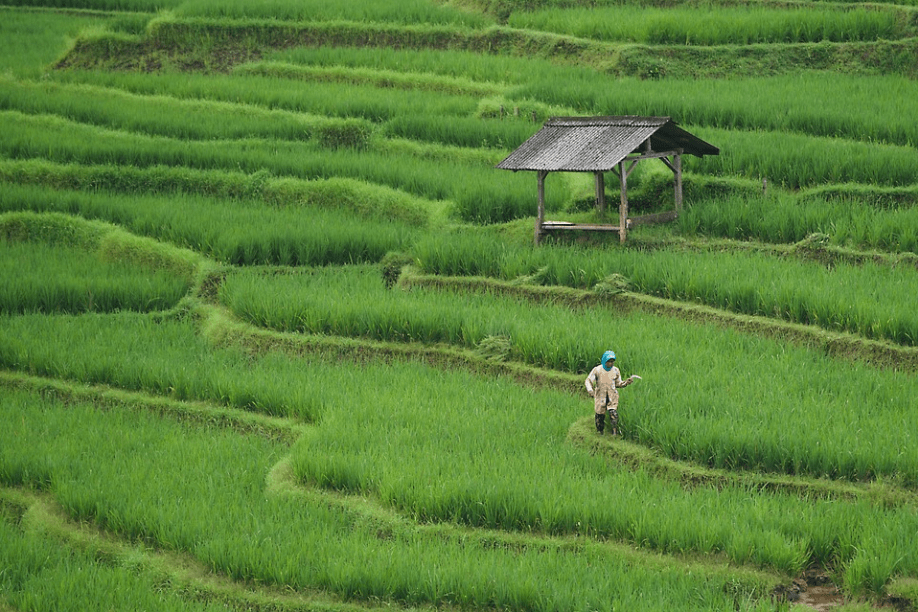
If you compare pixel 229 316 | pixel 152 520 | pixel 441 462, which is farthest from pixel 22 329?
pixel 441 462

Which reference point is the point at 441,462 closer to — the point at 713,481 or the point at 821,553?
the point at 713,481

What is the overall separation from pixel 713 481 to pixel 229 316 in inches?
202

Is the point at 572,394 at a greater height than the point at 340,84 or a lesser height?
lesser

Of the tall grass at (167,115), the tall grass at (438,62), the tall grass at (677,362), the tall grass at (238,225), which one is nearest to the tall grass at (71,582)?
the tall grass at (677,362)

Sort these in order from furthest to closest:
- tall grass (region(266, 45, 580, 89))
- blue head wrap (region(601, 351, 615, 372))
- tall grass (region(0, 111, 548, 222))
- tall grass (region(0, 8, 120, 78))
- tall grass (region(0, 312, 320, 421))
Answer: tall grass (region(0, 8, 120, 78)), tall grass (region(266, 45, 580, 89)), tall grass (region(0, 111, 548, 222)), tall grass (region(0, 312, 320, 421)), blue head wrap (region(601, 351, 615, 372))

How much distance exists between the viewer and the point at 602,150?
37.3ft

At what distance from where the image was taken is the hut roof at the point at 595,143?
11281 mm

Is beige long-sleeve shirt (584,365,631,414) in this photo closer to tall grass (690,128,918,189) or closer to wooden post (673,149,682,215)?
wooden post (673,149,682,215)

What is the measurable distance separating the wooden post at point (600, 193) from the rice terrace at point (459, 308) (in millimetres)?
180

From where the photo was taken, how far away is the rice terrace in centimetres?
711

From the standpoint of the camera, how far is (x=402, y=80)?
16375 mm

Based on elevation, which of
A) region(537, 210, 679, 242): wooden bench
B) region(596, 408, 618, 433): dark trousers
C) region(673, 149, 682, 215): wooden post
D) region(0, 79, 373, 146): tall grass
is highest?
region(0, 79, 373, 146): tall grass

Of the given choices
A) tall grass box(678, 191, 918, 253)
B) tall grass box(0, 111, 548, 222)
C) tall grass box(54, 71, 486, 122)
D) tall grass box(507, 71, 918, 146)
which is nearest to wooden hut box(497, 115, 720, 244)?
tall grass box(678, 191, 918, 253)

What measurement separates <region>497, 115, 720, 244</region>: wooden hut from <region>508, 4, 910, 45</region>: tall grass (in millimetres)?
3752
